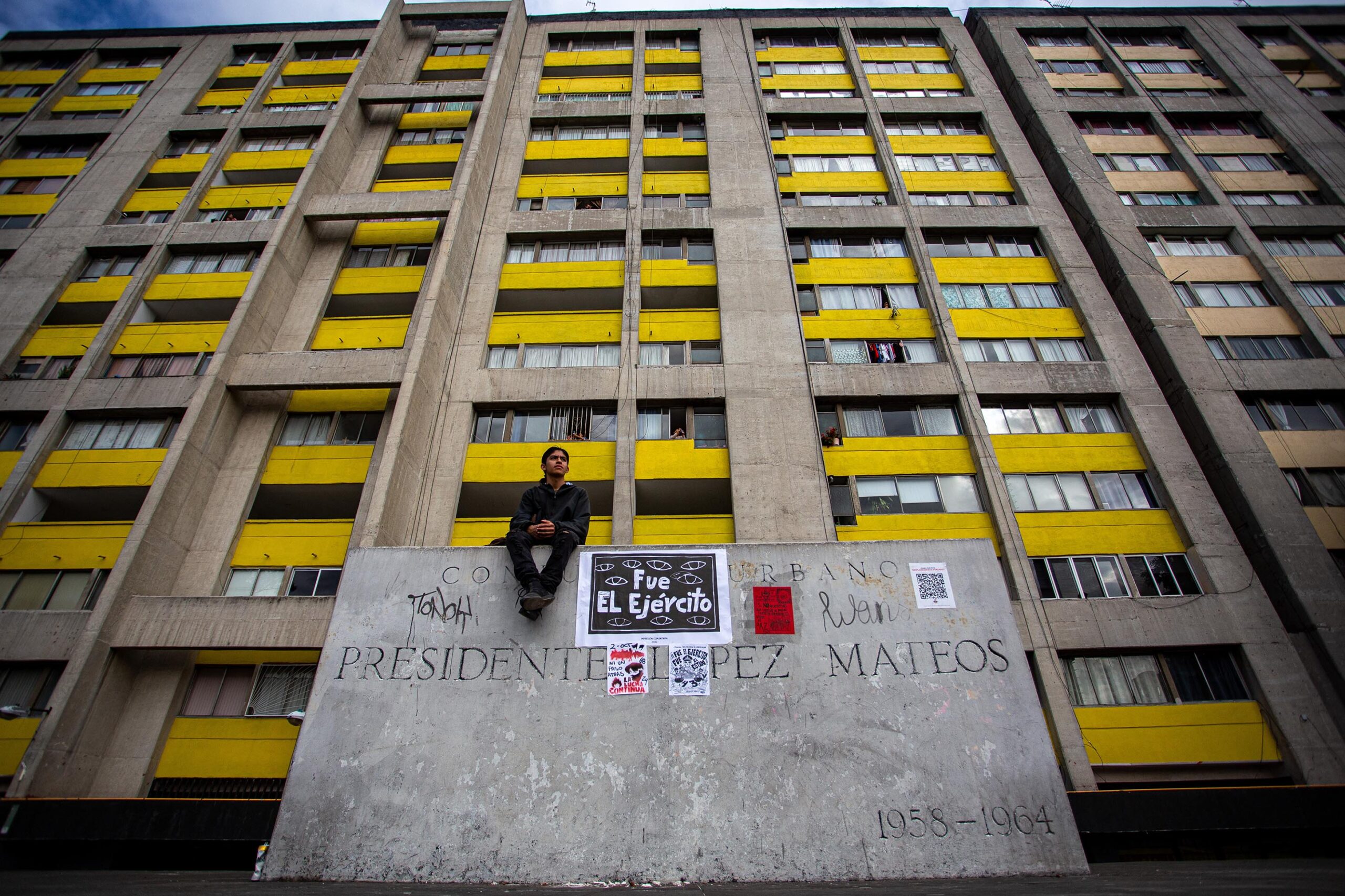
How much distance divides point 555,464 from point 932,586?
232 inches

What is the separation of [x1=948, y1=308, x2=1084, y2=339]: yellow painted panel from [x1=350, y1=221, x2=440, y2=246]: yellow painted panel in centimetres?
1928

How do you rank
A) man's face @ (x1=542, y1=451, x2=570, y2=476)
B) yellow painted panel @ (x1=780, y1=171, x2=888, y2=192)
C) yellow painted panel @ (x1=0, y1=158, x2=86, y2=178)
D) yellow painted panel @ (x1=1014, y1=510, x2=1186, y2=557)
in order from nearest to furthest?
man's face @ (x1=542, y1=451, x2=570, y2=476)
yellow painted panel @ (x1=1014, y1=510, x2=1186, y2=557)
yellow painted panel @ (x1=780, y1=171, x2=888, y2=192)
yellow painted panel @ (x1=0, y1=158, x2=86, y2=178)

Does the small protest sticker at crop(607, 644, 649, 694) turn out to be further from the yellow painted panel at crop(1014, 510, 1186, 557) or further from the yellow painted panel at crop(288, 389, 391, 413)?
the yellow painted panel at crop(288, 389, 391, 413)

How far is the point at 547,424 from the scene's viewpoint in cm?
1934

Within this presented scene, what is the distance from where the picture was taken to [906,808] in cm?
733

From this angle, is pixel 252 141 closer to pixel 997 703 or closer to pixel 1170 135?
pixel 997 703

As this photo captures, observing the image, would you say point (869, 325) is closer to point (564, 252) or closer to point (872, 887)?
point (564, 252)

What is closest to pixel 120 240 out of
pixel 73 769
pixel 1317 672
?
pixel 73 769

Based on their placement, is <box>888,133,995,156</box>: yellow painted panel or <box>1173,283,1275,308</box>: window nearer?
<box>1173,283,1275,308</box>: window

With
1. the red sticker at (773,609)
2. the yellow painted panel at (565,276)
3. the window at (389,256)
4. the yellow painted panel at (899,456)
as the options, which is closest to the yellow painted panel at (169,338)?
the window at (389,256)

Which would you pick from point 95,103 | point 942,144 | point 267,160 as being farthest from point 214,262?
point 942,144

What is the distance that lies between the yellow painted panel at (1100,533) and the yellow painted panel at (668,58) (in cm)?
2668

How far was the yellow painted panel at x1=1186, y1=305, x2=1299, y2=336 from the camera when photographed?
70.6ft

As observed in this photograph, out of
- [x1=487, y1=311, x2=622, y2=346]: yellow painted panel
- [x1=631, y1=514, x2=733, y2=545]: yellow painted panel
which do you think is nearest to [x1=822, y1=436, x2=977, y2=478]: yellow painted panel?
[x1=631, y1=514, x2=733, y2=545]: yellow painted panel
